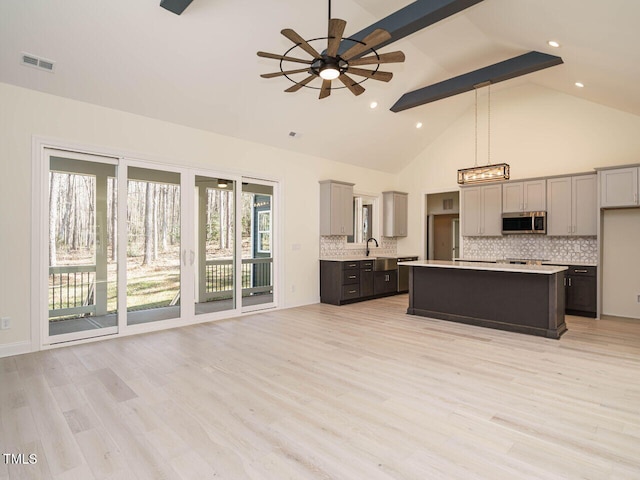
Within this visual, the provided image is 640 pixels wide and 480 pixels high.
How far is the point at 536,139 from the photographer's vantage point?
6.82 meters

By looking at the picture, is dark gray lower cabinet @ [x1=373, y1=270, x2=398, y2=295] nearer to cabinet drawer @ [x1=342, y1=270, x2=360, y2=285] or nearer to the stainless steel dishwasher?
the stainless steel dishwasher

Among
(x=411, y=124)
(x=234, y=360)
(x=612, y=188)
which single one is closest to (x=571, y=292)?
(x=612, y=188)

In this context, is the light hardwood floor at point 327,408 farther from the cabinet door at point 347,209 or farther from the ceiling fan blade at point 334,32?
the cabinet door at point 347,209

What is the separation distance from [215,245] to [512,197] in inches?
218

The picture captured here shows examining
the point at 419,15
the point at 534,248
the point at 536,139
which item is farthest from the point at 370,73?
the point at 534,248

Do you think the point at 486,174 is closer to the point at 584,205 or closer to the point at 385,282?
the point at 584,205

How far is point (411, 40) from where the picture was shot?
17.6 feet

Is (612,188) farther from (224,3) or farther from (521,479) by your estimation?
(224,3)

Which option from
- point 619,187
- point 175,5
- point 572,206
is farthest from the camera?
point 572,206

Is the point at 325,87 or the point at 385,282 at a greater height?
the point at 325,87

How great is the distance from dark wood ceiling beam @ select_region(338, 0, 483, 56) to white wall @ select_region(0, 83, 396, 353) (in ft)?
9.50

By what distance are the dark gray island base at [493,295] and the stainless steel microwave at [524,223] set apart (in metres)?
1.75

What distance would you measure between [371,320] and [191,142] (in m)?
3.86

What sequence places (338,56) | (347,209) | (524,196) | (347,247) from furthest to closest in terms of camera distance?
(347,247)
(347,209)
(524,196)
(338,56)
